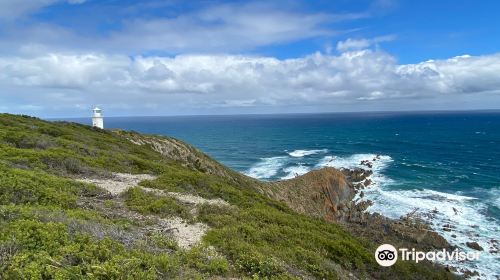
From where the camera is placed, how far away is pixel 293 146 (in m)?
105

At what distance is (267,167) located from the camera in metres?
71.1

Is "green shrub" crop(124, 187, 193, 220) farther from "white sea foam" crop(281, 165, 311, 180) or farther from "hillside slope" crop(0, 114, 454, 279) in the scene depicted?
"white sea foam" crop(281, 165, 311, 180)

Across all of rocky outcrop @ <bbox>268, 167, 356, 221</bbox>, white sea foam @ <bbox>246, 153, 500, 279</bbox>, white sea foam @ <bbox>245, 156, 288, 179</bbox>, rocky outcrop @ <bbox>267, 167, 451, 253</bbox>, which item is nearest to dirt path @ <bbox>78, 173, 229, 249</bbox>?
rocky outcrop @ <bbox>267, 167, 451, 253</bbox>

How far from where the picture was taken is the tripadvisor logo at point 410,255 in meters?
14.1

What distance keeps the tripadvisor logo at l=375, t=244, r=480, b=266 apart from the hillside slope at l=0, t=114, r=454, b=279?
0.43 metres

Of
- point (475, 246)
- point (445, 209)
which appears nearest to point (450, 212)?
point (445, 209)

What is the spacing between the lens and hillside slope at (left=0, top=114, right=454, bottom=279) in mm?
7363

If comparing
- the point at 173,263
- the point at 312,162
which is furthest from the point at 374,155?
the point at 173,263

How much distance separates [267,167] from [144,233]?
60.9 metres

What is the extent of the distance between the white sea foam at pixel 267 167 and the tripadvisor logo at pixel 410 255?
118 ft

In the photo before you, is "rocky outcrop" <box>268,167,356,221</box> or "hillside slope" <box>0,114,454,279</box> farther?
"rocky outcrop" <box>268,167,356,221</box>

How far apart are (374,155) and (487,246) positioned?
51290 millimetres

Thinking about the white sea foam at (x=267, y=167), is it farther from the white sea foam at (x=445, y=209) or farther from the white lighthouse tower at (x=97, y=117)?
the white lighthouse tower at (x=97, y=117)

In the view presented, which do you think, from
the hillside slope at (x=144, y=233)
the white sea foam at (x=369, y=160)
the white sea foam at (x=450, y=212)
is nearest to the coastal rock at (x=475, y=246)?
the white sea foam at (x=450, y=212)
